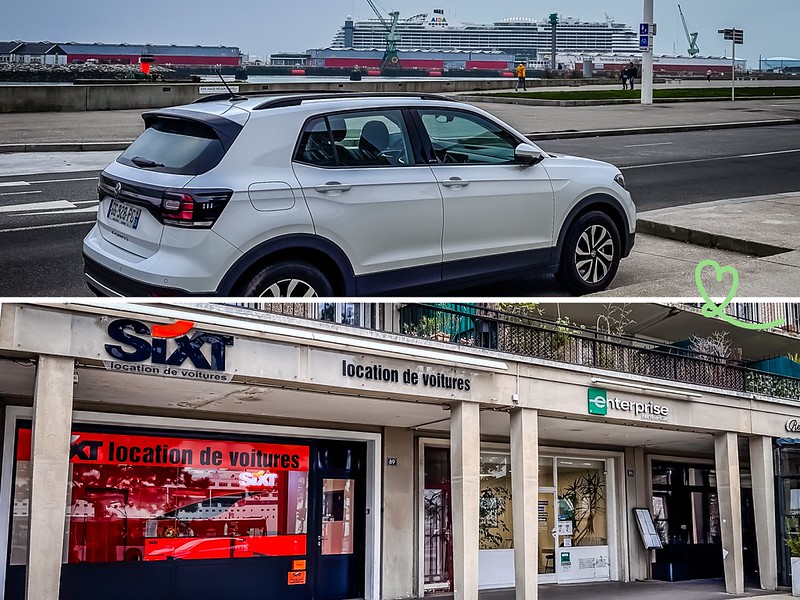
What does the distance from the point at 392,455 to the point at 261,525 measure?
8.73ft

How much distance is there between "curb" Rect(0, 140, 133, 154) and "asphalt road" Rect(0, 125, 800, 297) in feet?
5.12

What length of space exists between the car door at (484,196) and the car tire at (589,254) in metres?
0.43

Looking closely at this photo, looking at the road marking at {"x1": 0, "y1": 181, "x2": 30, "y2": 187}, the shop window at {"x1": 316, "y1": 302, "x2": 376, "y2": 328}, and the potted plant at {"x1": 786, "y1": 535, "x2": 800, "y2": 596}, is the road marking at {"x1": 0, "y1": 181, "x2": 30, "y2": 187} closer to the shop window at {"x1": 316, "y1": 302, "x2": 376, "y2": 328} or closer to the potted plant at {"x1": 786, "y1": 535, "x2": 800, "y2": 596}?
the shop window at {"x1": 316, "y1": 302, "x2": 376, "y2": 328}

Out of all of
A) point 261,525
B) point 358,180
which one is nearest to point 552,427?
point 261,525

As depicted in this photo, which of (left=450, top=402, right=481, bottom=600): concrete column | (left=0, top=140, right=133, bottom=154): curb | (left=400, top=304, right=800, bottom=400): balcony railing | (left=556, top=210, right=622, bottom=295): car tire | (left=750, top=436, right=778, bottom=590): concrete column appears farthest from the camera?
(left=0, top=140, right=133, bottom=154): curb

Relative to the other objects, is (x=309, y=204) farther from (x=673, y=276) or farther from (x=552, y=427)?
(x=552, y=427)

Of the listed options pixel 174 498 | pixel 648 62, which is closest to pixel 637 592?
pixel 174 498

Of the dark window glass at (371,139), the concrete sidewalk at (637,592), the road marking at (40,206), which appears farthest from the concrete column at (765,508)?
the road marking at (40,206)

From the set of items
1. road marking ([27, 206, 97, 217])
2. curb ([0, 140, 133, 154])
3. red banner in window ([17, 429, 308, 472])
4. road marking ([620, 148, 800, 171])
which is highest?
curb ([0, 140, 133, 154])

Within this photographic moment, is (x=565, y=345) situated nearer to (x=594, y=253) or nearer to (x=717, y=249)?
(x=717, y=249)

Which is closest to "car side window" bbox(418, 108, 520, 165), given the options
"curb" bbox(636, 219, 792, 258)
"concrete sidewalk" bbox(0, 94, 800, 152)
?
"curb" bbox(636, 219, 792, 258)

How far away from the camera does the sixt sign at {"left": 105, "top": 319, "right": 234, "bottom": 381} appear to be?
33.6ft

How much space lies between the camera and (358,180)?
7688 mm

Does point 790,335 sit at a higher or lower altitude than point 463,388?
higher
